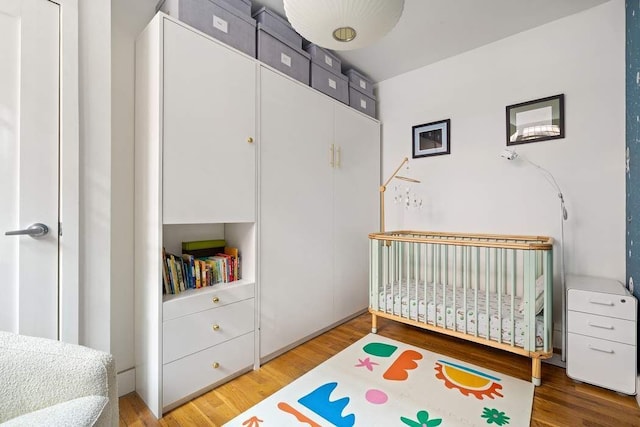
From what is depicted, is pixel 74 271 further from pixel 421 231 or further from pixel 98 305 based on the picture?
pixel 421 231

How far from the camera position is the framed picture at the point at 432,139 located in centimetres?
268

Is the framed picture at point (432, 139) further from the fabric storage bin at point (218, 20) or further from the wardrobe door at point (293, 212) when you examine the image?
the fabric storage bin at point (218, 20)

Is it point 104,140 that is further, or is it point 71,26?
point 104,140

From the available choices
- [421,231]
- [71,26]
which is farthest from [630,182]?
[71,26]

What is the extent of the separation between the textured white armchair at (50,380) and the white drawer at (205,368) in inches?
29.2

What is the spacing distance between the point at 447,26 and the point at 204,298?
265 cm

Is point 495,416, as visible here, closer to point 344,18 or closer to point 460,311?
point 460,311

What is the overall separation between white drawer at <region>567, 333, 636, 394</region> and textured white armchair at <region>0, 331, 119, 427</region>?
235 cm

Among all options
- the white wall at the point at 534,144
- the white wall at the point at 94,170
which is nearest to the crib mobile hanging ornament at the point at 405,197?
the white wall at the point at 534,144

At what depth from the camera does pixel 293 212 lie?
214 cm

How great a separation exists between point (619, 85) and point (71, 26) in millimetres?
3247

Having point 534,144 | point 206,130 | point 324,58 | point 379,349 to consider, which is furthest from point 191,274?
point 534,144

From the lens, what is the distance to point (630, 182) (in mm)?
1789

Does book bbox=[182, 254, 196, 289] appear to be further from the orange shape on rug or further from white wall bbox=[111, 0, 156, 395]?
the orange shape on rug
